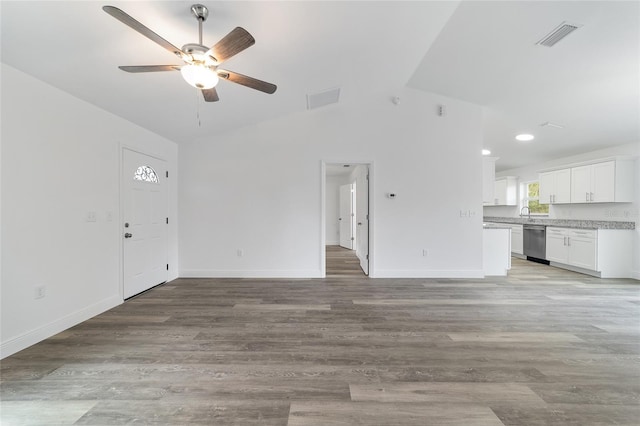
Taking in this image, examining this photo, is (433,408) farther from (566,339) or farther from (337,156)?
(337,156)

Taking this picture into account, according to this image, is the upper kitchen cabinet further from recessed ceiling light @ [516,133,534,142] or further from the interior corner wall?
the interior corner wall

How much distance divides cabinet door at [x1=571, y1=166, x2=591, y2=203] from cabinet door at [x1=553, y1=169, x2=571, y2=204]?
9 centimetres

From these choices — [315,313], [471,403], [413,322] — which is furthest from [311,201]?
[471,403]

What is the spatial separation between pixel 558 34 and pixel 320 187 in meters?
3.50

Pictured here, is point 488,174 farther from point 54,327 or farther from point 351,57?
point 54,327

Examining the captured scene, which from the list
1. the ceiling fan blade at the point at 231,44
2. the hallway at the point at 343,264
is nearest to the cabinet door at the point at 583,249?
the hallway at the point at 343,264

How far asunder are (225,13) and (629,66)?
443 cm

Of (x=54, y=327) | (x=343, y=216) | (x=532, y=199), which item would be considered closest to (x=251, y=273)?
(x=54, y=327)

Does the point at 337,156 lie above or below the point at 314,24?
below

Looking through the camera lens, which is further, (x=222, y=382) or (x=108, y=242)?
(x=108, y=242)

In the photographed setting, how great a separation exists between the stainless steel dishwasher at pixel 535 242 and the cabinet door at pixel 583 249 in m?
0.61

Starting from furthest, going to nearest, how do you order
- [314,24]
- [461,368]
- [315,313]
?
[315,313]
[314,24]
[461,368]

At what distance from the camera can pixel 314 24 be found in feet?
8.04

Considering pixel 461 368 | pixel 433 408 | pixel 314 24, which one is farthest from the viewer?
pixel 314 24
